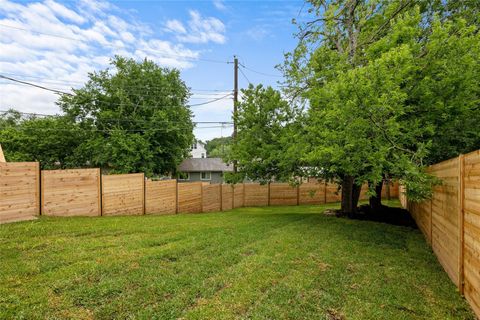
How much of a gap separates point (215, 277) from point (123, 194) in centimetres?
721

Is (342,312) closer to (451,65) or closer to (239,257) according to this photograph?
(239,257)

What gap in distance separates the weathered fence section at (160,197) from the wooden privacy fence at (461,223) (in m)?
9.01

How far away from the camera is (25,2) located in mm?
9430

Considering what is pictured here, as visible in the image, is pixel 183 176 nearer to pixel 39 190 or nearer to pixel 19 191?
pixel 39 190

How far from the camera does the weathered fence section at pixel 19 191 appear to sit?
7.13 m

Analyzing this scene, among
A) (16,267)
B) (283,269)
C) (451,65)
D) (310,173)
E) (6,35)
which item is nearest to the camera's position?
(16,267)

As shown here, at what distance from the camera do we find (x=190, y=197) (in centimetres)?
1238

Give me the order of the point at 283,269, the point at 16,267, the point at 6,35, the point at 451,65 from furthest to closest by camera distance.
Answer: the point at 6,35, the point at 451,65, the point at 283,269, the point at 16,267

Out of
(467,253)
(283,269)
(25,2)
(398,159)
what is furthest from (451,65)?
(25,2)

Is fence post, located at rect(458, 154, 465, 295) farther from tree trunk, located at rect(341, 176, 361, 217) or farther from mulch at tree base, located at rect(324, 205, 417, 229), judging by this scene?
tree trunk, located at rect(341, 176, 361, 217)

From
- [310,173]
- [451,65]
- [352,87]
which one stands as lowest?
[310,173]

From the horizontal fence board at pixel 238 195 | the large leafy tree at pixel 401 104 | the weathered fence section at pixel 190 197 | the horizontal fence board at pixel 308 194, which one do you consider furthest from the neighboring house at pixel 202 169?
the large leafy tree at pixel 401 104

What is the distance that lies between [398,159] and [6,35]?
15092 millimetres

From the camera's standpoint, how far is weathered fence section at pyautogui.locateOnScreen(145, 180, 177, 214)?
10.6 meters
